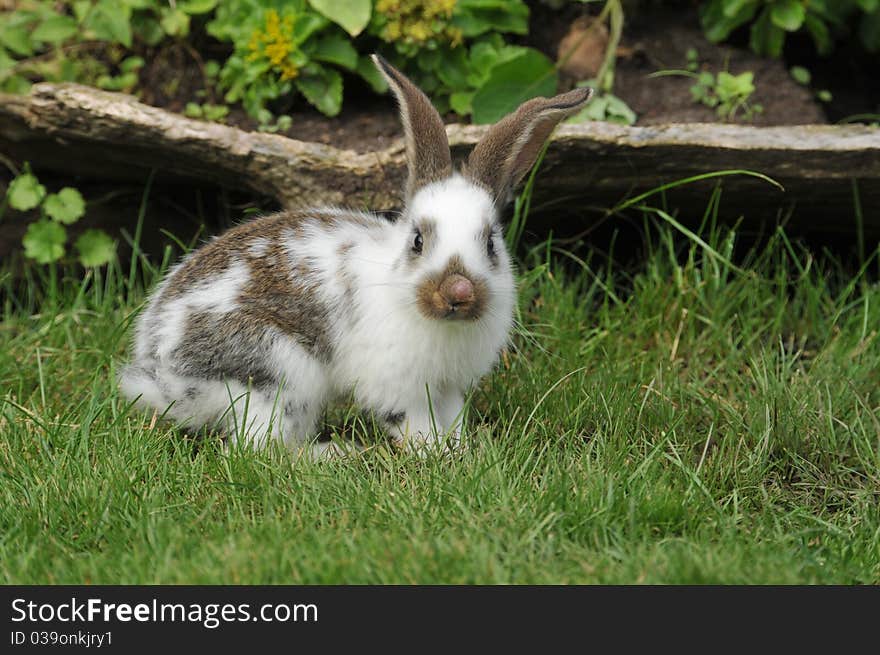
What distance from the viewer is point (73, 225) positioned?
5.78m

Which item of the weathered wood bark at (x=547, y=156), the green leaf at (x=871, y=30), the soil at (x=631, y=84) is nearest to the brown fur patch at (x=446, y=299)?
the weathered wood bark at (x=547, y=156)

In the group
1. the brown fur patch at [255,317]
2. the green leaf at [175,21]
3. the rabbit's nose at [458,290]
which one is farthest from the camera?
the green leaf at [175,21]

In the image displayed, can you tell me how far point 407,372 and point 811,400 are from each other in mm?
1556

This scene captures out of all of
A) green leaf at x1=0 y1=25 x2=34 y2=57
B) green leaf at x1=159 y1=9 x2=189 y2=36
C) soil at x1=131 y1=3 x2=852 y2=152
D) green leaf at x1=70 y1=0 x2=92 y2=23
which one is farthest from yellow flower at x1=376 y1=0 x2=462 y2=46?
green leaf at x1=0 y1=25 x2=34 y2=57

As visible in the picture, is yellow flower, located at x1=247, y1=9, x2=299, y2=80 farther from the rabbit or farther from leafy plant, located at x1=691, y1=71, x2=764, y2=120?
leafy plant, located at x1=691, y1=71, x2=764, y2=120

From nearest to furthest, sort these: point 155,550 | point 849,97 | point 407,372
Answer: point 155,550 < point 407,372 < point 849,97

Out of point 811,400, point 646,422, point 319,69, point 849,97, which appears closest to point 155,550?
point 646,422

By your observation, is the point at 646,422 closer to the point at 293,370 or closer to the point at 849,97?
the point at 293,370

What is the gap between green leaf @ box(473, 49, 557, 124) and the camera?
5293 millimetres

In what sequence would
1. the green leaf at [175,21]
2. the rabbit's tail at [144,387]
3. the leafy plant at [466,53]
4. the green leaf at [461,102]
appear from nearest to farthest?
the rabbit's tail at [144,387], the leafy plant at [466,53], the green leaf at [461,102], the green leaf at [175,21]

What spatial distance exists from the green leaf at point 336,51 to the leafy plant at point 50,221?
137 cm

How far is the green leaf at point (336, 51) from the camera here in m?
5.34

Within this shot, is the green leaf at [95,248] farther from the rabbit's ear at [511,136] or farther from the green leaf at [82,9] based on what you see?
the rabbit's ear at [511,136]
